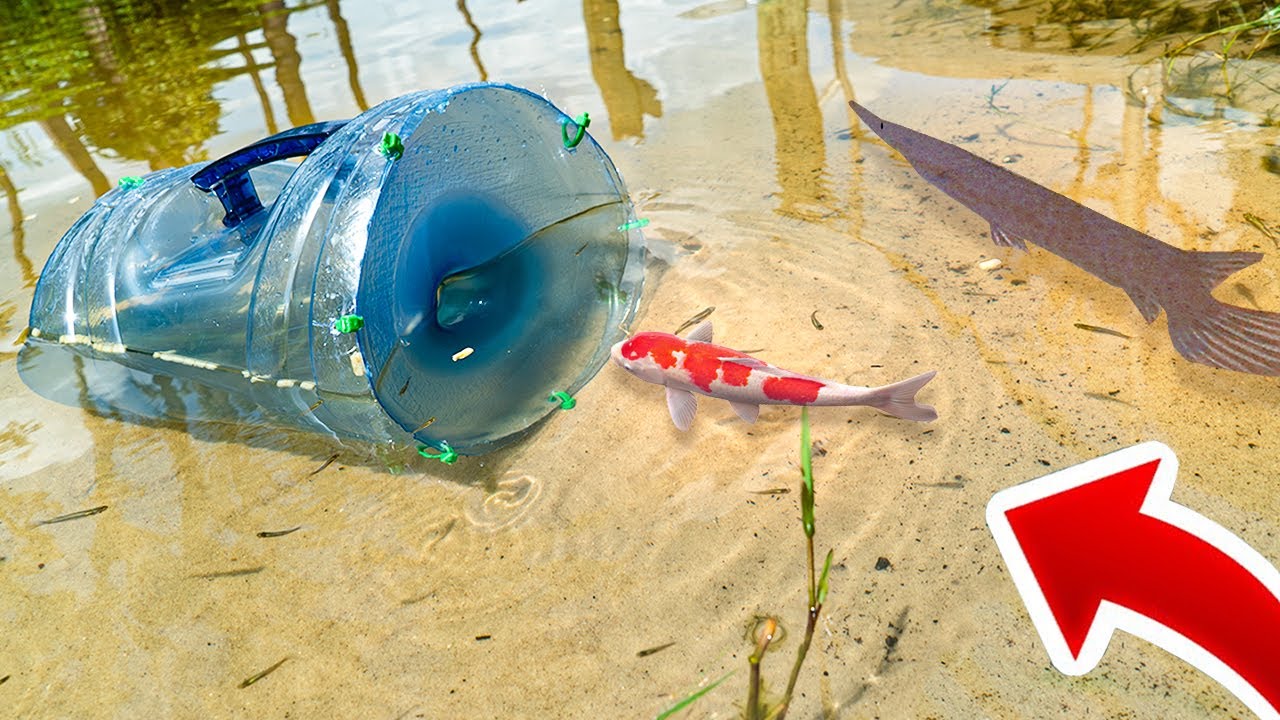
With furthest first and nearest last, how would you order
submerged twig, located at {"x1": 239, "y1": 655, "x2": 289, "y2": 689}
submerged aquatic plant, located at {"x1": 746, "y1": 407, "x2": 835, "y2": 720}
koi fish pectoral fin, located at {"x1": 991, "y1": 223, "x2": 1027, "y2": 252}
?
koi fish pectoral fin, located at {"x1": 991, "y1": 223, "x2": 1027, "y2": 252}, submerged twig, located at {"x1": 239, "y1": 655, "x2": 289, "y2": 689}, submerged aquatic plant, located at {"x1": 746, "y1": 407, "x2": 835, "y2": 720}

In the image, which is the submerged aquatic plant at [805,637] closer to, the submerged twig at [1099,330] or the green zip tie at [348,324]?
the green zip tie at [348,324]

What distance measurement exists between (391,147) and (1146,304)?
104 inches

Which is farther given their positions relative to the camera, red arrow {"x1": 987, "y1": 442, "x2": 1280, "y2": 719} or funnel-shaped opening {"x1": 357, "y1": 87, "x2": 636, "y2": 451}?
funnel-shaped opening {"x1": 357, "y1": 87, "x2": 636, "y2": 451}

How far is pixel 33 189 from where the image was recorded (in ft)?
17.3

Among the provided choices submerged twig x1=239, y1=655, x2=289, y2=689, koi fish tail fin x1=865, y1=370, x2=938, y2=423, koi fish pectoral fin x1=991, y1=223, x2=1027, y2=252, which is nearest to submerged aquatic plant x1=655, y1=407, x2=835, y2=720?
koi fish tail fin x1=865, y1=370, x2=938, y2=423

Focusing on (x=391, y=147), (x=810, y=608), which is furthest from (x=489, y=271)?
(x=810, y=608)

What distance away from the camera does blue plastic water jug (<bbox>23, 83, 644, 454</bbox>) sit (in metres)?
2.24

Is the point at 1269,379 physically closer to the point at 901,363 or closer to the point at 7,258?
the point at 901,363

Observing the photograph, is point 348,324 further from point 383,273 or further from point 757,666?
point 757,666

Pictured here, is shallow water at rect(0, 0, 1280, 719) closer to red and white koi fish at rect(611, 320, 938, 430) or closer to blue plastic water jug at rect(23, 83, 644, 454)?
red and white koi fish at rect(611, 320, 938, 430)

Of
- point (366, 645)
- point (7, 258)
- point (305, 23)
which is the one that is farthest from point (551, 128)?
point (305, 23)

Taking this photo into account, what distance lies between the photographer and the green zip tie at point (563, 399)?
2.70 meters

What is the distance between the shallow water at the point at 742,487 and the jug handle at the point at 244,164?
888 mm

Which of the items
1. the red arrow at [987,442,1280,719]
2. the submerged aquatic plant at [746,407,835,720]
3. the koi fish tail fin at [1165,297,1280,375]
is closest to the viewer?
the submerged aquatic plant at [746,407,835,720]
